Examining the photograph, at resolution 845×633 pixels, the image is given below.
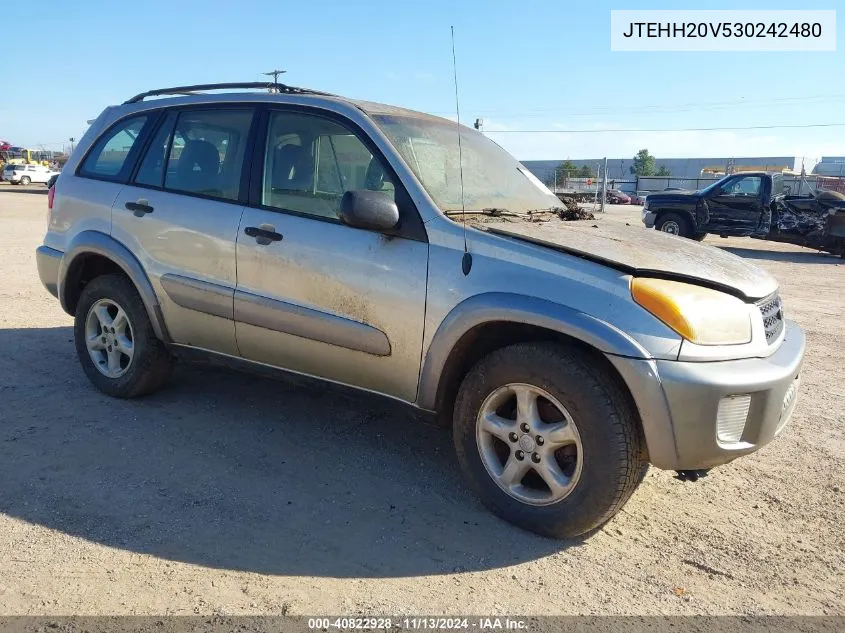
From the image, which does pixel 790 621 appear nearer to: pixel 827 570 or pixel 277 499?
pixel 827 570

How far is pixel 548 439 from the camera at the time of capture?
117 inches

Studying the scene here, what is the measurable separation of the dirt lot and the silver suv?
0.91 feet

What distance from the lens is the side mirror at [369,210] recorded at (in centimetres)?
321

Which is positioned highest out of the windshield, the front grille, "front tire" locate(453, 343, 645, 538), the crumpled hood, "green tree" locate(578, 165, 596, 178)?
"green tree" locate(578, 165, 596, 178)

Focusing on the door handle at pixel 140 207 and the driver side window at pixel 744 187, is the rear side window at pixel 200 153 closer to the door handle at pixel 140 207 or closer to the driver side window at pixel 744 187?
the door handle at pixel 140 207

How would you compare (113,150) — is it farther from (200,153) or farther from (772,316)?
(772,316)

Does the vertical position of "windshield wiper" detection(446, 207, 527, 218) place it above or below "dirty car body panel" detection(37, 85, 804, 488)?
above

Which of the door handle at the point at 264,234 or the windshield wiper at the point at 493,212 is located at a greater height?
the windshield wiper at the point at 493,212

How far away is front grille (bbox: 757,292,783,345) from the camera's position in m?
3.02

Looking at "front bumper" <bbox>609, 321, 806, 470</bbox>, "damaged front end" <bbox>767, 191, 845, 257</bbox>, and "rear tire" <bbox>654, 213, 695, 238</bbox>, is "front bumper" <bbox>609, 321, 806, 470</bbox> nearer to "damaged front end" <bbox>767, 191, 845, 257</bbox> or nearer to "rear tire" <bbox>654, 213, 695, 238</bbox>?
"damaged front end" <bbox>767, 191, 845, 257</bbox>

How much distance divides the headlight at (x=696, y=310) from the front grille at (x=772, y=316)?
0.64 feet

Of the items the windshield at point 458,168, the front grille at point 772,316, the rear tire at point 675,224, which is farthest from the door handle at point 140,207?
the rear tire at point 675,224

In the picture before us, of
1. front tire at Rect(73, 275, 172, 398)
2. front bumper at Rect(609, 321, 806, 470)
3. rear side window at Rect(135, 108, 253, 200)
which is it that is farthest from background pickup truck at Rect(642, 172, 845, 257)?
front tire at Rect(73, 275, 172, 398)

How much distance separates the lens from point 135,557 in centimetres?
279
